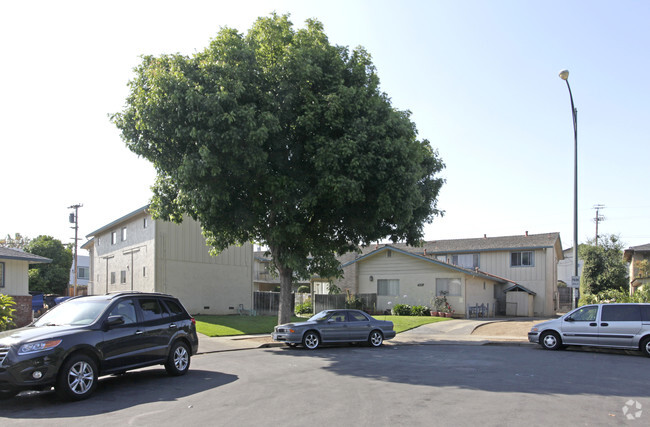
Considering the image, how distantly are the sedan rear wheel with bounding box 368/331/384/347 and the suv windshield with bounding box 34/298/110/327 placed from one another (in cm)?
1044

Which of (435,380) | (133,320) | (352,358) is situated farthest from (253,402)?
(352,358)

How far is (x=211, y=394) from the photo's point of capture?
930cm

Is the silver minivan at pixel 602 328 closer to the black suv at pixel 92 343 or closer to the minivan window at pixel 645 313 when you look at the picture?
the minivan window at pixel 645 313

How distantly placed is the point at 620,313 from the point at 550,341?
233 cm

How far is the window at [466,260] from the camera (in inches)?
1689

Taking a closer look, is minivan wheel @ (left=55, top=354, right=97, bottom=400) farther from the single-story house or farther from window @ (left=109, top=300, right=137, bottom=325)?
the single-story house


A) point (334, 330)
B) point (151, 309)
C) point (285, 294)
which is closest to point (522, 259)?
point (285, 294)

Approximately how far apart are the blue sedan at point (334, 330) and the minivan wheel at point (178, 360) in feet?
19.9

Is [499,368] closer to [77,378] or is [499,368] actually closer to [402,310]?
[77,378]

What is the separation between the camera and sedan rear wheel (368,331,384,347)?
18.5 meters

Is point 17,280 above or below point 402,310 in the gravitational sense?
above

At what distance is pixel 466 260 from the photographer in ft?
142

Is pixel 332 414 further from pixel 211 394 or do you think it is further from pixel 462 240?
pixel 462 240

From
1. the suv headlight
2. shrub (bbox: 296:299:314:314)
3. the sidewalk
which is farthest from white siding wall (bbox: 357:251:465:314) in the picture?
the suv headlight
